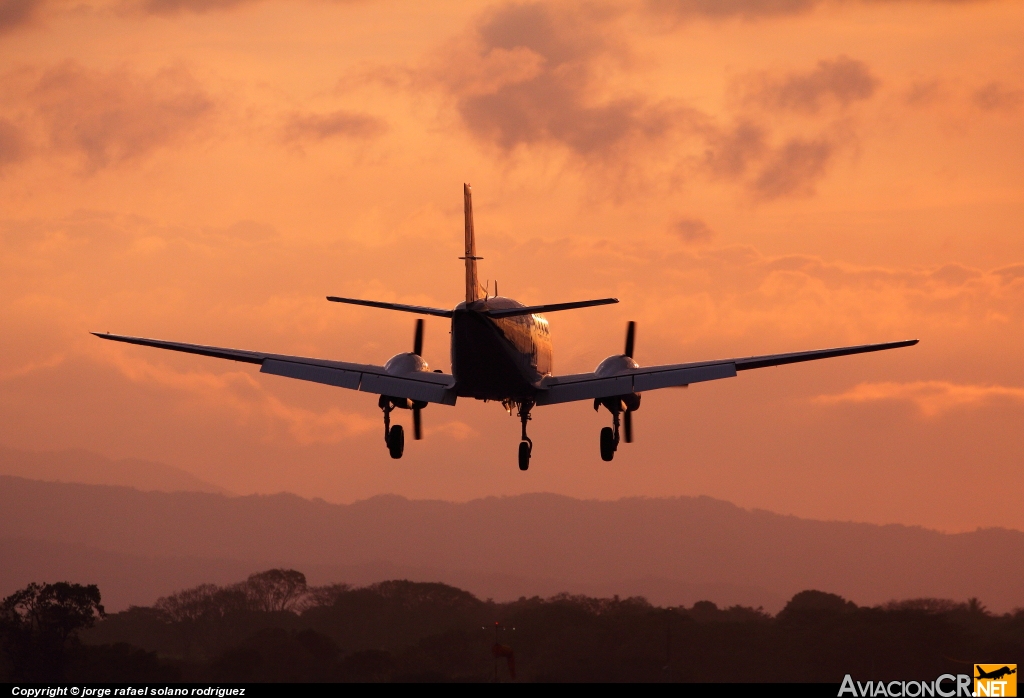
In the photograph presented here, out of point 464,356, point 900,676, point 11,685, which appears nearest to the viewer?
point 464,356

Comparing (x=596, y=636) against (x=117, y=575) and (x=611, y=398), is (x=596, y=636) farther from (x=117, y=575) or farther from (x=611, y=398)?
(x=117, y=575)

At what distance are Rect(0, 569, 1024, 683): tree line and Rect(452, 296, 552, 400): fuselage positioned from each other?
38.9 m

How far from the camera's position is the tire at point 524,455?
179ft

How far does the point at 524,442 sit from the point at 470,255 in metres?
7.94

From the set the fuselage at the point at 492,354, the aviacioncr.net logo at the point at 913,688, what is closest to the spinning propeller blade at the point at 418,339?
the fuselage at the point at 492,354

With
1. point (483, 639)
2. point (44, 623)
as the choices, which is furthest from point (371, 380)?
point (483, 639)

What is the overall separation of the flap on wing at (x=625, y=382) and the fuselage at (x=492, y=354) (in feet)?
4.21

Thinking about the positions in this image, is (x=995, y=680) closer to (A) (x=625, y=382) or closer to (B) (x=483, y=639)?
(B) (x=483, y=639)

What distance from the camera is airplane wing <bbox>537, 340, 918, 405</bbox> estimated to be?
53.4m

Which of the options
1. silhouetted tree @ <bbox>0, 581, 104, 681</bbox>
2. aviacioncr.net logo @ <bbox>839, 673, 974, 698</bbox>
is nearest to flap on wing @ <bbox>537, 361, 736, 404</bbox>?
aviacioncr.net logo @ <bbox>839, 673, 974, 698</bbox>

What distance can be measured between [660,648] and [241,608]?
3558cm

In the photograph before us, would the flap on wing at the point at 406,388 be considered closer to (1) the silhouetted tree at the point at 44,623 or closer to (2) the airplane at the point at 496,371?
(2) the airplane at the point at 496,371

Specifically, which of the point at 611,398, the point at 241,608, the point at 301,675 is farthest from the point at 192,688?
the point at 611,398

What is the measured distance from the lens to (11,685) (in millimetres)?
91188
